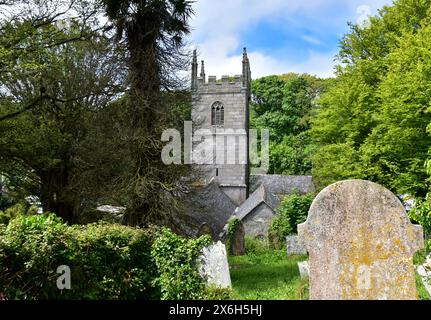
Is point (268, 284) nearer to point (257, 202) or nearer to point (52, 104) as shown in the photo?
point (52, 104)

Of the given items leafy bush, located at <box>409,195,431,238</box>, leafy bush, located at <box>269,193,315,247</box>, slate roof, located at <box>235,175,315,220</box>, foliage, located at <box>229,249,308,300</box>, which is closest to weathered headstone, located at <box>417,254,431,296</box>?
leafy bush, located at <box>409,195,431,238</box>

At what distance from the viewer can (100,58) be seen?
1969cm

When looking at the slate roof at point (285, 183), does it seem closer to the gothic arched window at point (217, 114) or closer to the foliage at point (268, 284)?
the gothic arched window at point (217, 114)

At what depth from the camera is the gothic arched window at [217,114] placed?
4112 centimetres

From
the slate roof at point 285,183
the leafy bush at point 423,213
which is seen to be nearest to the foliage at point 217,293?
the leafy bush at point 423,213

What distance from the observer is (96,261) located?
836cm

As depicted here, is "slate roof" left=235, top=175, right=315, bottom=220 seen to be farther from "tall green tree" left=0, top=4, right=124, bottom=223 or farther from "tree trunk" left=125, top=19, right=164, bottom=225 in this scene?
"tree trunk" left=125, top=19, right=164, bottom=225

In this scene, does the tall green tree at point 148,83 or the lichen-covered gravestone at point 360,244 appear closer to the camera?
the lichen-covered gravestone at point 360,244

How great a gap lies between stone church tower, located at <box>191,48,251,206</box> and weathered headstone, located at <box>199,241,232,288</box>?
3036 centimetres

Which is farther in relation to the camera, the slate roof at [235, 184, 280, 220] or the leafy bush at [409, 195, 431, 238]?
the slate roof at [235, 184, 280, 220]

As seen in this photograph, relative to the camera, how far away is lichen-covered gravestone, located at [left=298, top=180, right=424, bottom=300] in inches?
262

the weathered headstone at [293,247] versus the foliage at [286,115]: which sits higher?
the foliage at [286,115]

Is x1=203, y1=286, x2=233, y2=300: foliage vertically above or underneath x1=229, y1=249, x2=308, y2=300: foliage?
above
